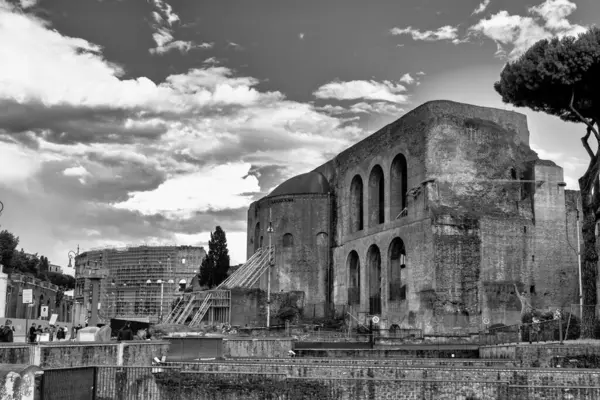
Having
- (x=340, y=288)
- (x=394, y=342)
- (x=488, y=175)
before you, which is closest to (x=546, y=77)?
(x=488, y=175)

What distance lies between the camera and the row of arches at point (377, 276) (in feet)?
143

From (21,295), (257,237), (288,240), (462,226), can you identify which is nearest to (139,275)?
(21,295)

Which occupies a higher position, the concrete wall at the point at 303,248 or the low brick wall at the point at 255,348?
the concrete wall at the point at 303,248

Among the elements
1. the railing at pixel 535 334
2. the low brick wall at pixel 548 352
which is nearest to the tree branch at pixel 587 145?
the railing at pixel 535 334

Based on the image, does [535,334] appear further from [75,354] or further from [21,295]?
[21,295]

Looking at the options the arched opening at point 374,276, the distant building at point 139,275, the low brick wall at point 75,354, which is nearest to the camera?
the low brick wall at point 75,354

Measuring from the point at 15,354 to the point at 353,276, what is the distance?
36.6 metres

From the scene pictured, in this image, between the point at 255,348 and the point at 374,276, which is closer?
the point at 255,348

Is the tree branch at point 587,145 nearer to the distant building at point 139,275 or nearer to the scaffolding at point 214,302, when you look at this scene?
the scaffolding at point 214,302

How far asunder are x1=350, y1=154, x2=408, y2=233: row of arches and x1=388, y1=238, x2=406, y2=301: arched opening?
2.16 meters

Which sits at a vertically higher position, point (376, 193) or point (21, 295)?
point (376, 193)

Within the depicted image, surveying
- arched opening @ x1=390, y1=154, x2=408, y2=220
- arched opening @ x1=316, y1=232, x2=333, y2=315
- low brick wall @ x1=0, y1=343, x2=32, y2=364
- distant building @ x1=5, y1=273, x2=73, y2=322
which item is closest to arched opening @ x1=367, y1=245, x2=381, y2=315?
arched opening @ x1=390, y1=154, x2=408, y2=220

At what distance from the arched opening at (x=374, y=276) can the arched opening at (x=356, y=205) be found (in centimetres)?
462

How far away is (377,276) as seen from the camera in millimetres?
47250
